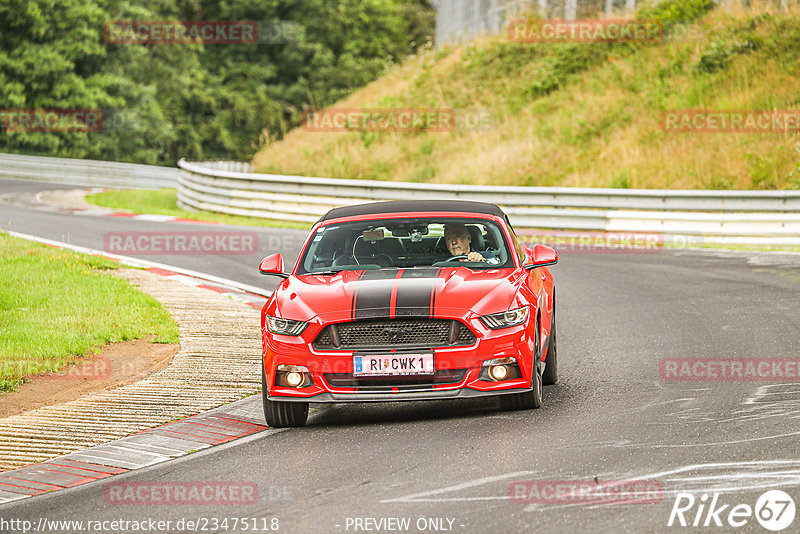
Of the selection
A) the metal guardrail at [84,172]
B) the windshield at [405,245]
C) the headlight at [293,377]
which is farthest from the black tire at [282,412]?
the metal guardrail at [84,172]

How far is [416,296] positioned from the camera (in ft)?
25.7

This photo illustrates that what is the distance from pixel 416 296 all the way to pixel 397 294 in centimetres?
14

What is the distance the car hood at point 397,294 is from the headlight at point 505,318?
0.15 ft

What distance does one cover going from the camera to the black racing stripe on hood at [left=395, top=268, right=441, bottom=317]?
7723mm

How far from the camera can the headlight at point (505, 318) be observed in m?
7.79

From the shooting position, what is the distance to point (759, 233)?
67.7 ft

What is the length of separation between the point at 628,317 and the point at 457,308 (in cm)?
526

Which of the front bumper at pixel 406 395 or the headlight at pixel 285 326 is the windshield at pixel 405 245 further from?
the front bumper at pixel 406 395

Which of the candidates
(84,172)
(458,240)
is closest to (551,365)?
(458,240)

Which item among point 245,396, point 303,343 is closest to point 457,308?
point 303,343

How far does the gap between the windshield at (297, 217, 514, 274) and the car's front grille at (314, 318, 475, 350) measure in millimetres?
1100

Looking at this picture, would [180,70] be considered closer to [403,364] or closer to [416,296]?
[416,296]

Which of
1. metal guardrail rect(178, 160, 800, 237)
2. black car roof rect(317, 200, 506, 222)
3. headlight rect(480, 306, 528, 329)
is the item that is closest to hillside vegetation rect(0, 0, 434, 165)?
metal guardrail rect(178, 160, 800, 237)

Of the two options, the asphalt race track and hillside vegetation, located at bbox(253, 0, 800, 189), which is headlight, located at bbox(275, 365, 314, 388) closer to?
the asphalt race track
